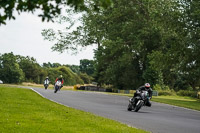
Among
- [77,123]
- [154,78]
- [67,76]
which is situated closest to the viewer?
[77,123]

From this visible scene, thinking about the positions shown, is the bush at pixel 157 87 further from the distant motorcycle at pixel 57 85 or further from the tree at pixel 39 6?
the tree at pixel 39 6

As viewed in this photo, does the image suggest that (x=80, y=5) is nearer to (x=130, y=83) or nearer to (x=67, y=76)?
(x=130, y=83)

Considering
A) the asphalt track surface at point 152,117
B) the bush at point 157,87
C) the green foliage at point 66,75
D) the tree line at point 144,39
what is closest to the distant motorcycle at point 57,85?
the tree line at point 144,39

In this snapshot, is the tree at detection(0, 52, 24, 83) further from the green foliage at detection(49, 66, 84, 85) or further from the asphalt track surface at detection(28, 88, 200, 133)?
the asphalt track surface at detection(28, 88, 200, 133)

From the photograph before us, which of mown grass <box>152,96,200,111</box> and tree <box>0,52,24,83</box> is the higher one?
tree <box>0,52,24,83</box>

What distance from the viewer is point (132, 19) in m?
55.9

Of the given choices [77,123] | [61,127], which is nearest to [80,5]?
[61,127]

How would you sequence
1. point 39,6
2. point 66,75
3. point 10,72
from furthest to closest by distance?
point 66,75 → point 10,72 → point 39,6

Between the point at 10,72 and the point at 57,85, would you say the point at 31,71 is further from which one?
the point at 57,85

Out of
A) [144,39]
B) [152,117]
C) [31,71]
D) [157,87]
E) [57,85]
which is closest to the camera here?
[152,117]

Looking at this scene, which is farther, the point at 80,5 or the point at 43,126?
the point at 43,126

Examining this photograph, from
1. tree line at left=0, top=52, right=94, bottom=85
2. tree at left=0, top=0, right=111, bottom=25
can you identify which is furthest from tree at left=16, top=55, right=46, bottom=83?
tree at left=0, top=0, right=111, bottom=25

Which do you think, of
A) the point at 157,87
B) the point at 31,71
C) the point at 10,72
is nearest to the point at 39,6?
the point at 157,87

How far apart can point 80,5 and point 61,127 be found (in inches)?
278
